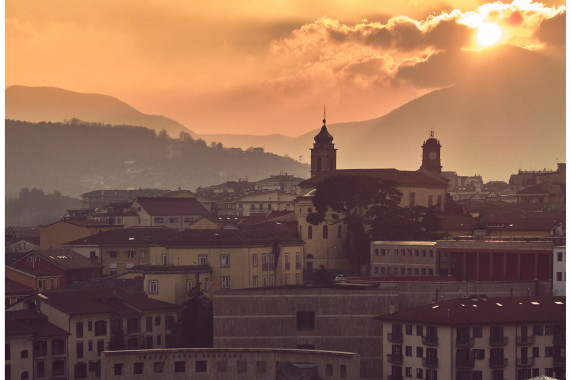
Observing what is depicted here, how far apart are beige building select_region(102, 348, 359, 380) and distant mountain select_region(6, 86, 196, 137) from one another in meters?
105

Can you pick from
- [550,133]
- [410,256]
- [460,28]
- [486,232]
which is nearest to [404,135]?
[550,133]

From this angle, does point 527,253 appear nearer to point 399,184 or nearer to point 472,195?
point 399,184

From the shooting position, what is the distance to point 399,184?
204ft

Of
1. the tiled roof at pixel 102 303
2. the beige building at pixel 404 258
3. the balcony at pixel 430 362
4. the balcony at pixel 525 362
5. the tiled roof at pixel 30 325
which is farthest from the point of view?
the beige building at pixel 404 258

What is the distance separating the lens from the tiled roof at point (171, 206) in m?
75.2

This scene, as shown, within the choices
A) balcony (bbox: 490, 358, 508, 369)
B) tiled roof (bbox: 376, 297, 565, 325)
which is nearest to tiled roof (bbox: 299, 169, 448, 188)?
tiled roof (bbox: 376, 297, 565, 325)

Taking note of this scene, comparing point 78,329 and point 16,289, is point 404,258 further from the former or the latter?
point 78,329

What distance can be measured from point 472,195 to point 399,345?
228 ft

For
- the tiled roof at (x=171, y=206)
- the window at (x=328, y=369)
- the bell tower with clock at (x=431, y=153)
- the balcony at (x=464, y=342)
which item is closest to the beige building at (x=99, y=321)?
the window at (x=328, y=369)

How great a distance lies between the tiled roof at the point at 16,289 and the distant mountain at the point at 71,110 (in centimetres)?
9516

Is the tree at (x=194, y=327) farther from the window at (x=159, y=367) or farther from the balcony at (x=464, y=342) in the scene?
the balcony at (x=464, y=342)

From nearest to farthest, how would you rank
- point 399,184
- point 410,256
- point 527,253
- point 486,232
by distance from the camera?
point 527,253 < point 410,256 < point 486,232 < point 399,184

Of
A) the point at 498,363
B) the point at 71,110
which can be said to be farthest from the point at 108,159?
the point at 498,363

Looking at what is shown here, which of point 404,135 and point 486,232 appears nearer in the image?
point 486,232
